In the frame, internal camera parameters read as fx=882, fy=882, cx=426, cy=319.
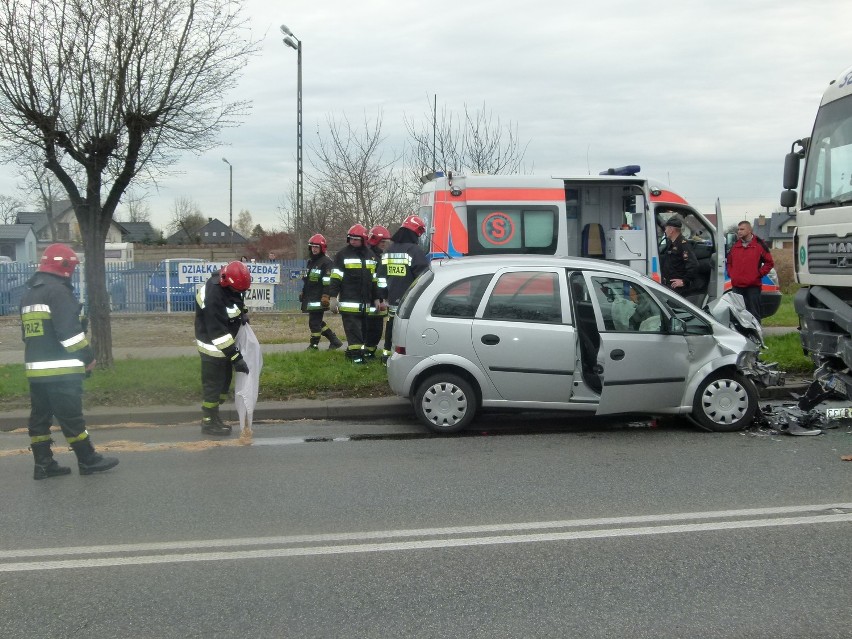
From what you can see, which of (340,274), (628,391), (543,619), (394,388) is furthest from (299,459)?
(340,274)

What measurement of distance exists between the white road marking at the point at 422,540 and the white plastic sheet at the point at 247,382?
2.92 m

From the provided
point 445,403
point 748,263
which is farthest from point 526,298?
point 748,263

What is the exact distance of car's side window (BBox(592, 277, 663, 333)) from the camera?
825 cm

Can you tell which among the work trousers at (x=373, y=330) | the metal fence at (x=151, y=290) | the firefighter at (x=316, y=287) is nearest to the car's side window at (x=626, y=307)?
the work trousers at (x=373, y=330)

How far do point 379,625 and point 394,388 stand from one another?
4558mm

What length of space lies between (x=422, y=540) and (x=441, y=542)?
0.39 ft

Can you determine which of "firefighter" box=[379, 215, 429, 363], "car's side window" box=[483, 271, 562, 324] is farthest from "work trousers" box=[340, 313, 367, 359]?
"car's side window" box=[483, 271, 562, 324]

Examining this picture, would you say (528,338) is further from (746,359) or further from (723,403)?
(746,359)

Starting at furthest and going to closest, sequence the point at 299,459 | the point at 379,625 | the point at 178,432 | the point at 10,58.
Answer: the point at 10,58 < the point at 178,432 < the point at 299,459 < the point at 379,625

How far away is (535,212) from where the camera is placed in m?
11.9

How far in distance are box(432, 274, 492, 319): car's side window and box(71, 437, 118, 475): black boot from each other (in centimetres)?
318

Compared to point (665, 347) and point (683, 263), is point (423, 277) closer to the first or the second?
point (665, 347)

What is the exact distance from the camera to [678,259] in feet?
40.3

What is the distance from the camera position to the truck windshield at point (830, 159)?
26.7 feet
